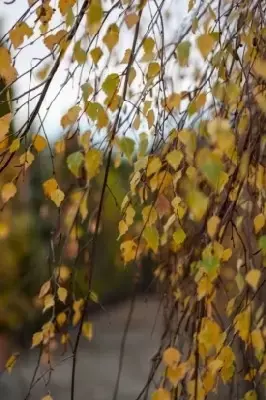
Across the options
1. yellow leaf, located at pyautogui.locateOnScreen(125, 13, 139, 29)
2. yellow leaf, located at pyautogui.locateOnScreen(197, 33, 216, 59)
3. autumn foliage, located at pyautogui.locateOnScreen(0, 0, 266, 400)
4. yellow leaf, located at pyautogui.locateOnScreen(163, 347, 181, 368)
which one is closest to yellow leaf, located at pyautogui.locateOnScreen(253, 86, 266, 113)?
autumn foliage, located at pyautogui.locateOnScreen(0, 0, 266, 400)

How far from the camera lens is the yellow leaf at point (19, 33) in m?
1.05

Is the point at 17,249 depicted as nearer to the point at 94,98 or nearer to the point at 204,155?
the point at 94,98

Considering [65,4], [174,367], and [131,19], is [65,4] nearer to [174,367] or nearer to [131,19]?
[131,19]

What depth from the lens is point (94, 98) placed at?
3.84ft

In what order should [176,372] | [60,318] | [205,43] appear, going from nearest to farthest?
[205,43] → [176,372] → [60,318]

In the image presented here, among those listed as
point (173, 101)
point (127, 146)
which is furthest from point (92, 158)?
point (173, 101)

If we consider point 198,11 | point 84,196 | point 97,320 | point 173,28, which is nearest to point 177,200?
point 84,196

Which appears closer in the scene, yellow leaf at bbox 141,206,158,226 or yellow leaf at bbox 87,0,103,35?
yellow leaf at bbox 87,0,103,35

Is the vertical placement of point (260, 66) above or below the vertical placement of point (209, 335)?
above

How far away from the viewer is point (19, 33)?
1.06 metres

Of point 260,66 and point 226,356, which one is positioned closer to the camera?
point 260,66

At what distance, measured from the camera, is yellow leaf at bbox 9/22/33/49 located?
1055mm

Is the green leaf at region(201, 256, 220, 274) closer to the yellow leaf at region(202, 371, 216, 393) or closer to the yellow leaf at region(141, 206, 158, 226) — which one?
the yellow leaf at region(141, 206, 158, 226)

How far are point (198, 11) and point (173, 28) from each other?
0.24 m
